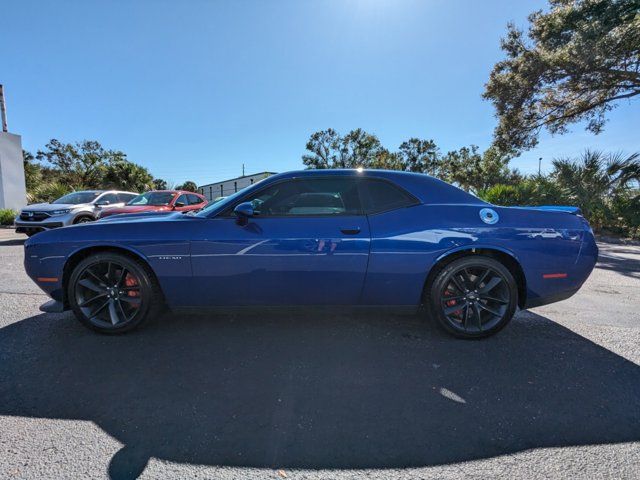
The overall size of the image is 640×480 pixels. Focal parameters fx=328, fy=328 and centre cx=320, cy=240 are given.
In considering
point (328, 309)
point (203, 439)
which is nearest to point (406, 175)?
Answer: point (328, 309)

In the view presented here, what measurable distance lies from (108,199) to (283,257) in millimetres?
10422

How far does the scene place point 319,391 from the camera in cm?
219

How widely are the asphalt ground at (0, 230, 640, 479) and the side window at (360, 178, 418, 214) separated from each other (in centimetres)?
118

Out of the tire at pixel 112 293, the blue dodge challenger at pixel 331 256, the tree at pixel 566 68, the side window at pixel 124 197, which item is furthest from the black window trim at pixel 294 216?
the tree at pixel 566 68

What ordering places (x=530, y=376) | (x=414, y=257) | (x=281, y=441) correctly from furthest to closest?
1. (x=414, y=257)
2. (x=530, y=376)
3. (x=281, y=441)

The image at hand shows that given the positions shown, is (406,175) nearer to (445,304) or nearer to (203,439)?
(445,304)

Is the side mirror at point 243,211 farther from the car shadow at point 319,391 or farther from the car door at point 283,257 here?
the car shadow at point 319,391

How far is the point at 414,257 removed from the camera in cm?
279

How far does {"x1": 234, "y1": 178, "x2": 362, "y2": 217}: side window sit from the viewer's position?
2.93 metres

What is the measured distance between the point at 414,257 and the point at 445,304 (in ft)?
1.78

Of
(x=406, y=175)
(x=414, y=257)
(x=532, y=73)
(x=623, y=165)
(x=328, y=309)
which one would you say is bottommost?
(x=328, y=309)

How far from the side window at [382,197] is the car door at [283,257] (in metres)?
0.11

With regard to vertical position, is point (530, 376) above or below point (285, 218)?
below

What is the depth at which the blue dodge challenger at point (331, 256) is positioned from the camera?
277 cm
